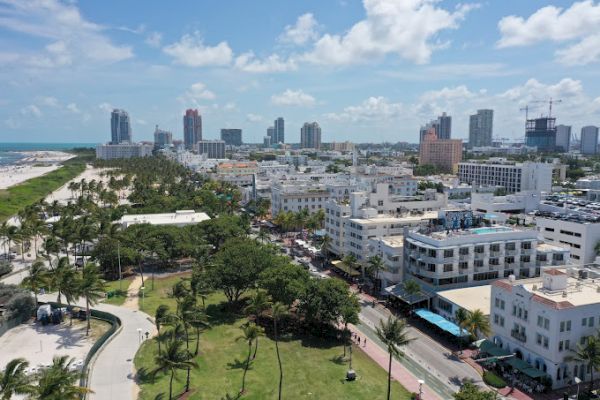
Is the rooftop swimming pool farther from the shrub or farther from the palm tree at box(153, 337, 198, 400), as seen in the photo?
the palm tree at box(153, 337, 198, 400)

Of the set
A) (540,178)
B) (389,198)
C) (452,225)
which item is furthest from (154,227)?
(540,178)

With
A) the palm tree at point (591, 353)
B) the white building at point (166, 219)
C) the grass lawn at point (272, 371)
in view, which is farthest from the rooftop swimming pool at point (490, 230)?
the white building at point (166, 219)

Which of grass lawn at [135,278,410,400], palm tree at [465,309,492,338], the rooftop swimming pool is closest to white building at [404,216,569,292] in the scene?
the rooftop swimming pool

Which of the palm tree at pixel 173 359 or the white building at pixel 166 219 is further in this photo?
the white building at pixel 166 219

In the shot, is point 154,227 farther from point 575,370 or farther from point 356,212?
point 575,370

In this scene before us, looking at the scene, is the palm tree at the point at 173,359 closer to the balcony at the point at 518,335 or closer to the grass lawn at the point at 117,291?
the grass lawn at the point at 117,291
